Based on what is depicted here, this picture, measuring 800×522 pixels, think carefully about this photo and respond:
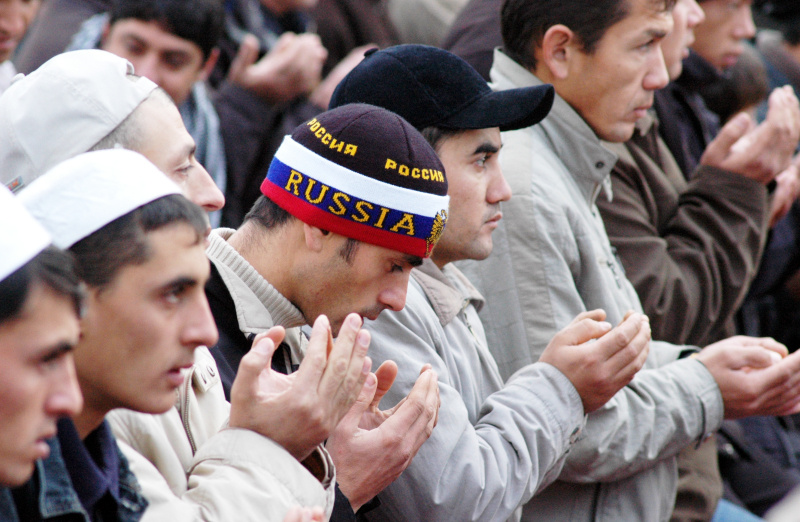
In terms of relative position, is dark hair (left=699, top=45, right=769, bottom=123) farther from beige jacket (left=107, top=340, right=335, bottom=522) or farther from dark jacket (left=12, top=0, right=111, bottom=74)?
beige jacket (left=107, top=340, right=335, bottom=522)

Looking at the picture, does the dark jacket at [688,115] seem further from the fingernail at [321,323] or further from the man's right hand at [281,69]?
the fingernail at [321,323]

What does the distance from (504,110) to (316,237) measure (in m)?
0.78

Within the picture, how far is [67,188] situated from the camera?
1.69m

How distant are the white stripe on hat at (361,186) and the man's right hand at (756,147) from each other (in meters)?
2.10

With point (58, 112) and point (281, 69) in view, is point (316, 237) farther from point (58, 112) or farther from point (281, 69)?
point (281, 69)

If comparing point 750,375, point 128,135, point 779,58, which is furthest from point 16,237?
point 779,58

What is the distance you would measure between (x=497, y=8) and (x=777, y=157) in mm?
1384

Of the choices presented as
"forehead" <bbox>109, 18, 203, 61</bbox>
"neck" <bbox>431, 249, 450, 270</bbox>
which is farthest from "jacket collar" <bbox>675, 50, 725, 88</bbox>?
"neck" <bbox>431, 249, 450, 270</bbox>

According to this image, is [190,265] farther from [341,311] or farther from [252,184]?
[252,184]

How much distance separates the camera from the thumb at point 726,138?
4074 millimetres

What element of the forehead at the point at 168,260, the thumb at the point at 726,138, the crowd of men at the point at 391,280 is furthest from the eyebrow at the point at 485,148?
the thumb at the point at 726,138

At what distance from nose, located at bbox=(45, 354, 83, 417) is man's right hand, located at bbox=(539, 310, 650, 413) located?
1.62 m

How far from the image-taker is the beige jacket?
6.01 ft

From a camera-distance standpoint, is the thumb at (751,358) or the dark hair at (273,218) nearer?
the dark hair at (273,218)
